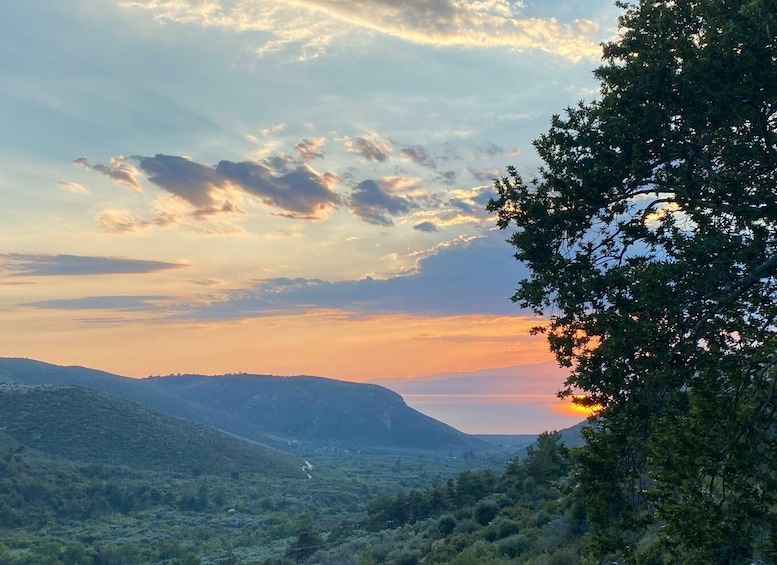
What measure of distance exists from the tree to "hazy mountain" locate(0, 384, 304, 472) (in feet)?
382

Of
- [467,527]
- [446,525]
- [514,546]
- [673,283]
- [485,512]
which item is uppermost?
[673,283]

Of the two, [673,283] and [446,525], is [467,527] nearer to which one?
[446,525]

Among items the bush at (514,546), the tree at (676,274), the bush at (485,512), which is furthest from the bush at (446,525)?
the tree at (676,274)

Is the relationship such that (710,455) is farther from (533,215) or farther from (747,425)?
(533,215)

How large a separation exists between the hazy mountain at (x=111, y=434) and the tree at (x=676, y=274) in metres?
116

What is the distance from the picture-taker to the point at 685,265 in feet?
30.6

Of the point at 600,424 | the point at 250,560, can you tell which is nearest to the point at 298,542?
the point at 250,560

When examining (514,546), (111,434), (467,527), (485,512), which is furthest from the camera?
(111,434)

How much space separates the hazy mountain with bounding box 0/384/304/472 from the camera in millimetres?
112438

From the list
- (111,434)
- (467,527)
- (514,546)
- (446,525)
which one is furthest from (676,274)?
(111,434)

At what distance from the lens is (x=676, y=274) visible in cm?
950

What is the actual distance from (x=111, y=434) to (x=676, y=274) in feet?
429

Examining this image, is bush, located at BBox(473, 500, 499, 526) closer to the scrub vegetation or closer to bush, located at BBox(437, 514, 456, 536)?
bush, located at BBox(437, 514, 456, 536)

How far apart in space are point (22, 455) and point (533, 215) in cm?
10838
